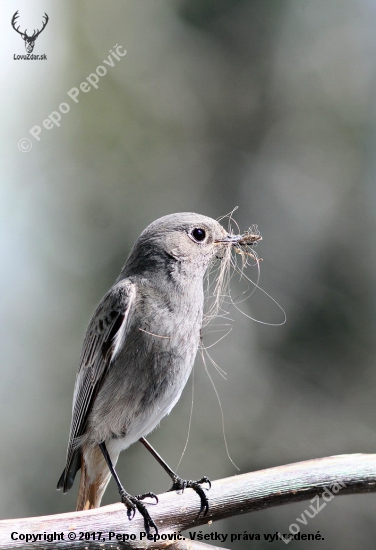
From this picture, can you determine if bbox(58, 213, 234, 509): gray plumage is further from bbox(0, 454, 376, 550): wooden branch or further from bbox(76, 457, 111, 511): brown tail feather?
bbox(0, 454, 376, 550): wooden branch

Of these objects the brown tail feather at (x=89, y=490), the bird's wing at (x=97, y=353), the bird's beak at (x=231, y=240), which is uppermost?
the bird's beak at (x=231, y=240)

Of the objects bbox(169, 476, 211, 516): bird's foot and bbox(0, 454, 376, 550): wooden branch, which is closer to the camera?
bbox(0, 454, 376, 550): wooden branch

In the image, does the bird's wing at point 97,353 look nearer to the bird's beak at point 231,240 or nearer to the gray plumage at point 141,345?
the gray plumage at point 141,345

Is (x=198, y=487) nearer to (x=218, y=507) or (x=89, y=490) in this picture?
(x=218, y=507)

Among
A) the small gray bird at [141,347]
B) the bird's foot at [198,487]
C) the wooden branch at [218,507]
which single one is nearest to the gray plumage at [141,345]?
the small gray bird at [141,347]

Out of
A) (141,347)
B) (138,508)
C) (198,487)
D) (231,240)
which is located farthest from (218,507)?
(231,240)

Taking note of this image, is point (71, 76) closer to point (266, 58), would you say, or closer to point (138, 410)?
point (266, 58)

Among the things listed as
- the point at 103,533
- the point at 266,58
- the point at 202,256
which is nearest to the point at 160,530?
the point at 103,533

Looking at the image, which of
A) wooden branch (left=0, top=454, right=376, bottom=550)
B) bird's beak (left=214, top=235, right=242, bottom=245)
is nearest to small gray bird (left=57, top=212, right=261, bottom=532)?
bird's beak (left=214, top=235, right=242, bottom=245)
